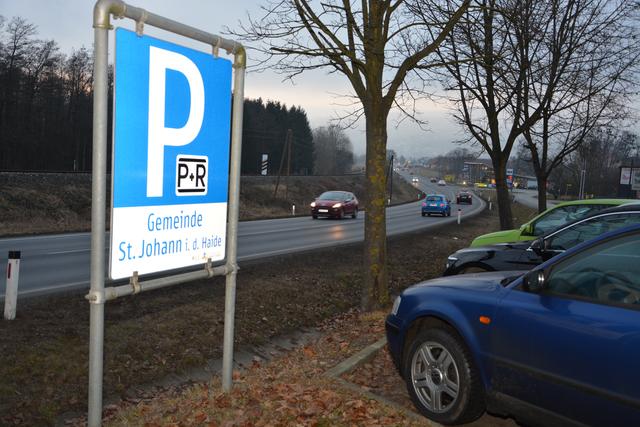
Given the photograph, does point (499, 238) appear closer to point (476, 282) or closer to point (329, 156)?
point (476, 282)

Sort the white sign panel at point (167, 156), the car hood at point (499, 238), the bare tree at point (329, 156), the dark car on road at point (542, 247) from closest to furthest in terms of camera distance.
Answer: the white sign panel at point (167, 156)
the dark car on road at point (542, 247)
the car hood at point (499, 238)
the bare tree at point (329, 156)

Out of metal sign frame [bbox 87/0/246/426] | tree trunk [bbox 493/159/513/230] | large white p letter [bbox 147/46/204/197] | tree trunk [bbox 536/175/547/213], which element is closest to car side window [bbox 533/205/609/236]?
tree trunk [bbox 493/159/513/230]

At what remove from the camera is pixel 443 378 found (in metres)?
4.10

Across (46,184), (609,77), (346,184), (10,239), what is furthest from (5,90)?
(609,77)

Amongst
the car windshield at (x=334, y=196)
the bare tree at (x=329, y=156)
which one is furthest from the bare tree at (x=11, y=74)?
the bare tree at (x=329, y=156)

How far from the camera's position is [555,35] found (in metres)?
16.2

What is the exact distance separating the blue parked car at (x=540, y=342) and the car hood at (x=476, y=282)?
0.05 feet

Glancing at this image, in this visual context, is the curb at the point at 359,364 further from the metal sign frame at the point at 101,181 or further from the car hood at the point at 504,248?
the car hood at the point at 504,248

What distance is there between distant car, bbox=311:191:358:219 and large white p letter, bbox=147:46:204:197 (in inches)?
1039

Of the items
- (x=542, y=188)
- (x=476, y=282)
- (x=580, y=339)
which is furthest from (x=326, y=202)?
(x=580, y=339)

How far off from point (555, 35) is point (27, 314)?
15.7 m

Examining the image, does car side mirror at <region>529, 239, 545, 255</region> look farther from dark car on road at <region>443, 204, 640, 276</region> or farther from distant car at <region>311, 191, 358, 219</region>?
distant car at <region>311, 191, 358, 219</region>

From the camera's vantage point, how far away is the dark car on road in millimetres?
6931

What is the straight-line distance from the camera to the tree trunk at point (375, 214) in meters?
8.24
